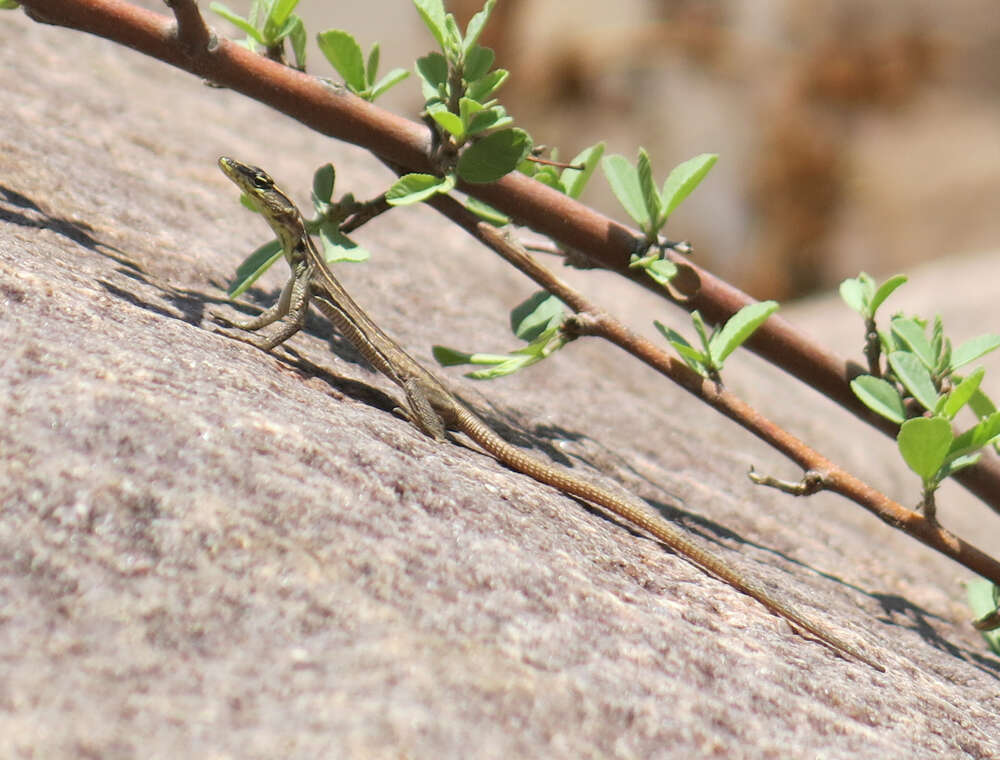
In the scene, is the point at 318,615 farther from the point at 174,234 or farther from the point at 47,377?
the point at 174,234

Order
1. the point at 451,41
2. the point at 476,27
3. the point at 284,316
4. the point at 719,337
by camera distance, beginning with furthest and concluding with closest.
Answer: the point at 284,316
the point at 719,337
the point at 451,41
the point at 476,27

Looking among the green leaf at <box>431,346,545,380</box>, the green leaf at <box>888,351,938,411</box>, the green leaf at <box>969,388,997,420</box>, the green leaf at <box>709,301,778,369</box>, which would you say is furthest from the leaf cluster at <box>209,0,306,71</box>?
the green leaf at <box>969,388,997,420</box>

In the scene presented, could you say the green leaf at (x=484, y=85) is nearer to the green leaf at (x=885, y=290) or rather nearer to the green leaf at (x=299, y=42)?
the green leaf at (x=299, y=42)

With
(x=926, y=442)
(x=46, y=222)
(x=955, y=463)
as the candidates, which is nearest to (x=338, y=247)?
(x=46, y=222)

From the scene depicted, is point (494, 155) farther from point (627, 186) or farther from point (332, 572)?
point (332, 572)

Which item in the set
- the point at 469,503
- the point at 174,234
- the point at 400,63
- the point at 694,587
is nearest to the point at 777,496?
the point at 694,587

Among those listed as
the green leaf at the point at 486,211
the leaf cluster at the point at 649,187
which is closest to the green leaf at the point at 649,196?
the leaf cluster at the point at 649,187

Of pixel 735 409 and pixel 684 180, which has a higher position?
pixel 684 180
